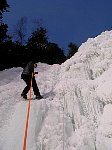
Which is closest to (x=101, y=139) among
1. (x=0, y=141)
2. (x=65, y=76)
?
(x=0, y=141)

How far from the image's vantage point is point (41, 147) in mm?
7445

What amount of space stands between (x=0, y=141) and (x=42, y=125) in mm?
1202

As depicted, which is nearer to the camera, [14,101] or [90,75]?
[14,101]

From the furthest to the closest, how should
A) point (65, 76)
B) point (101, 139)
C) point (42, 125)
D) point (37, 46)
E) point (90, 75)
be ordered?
point (37, 46) < point (65, 76) < point (90, 75) < point (42, 125) < point (101, 139)

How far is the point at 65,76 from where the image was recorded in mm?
12734

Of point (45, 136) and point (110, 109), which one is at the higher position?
point (110, 109)

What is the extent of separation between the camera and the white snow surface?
7469mm

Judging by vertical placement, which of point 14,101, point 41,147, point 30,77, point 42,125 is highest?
point 30,77

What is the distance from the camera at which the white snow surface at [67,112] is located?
7469 mm

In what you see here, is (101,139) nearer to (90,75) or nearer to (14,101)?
(14,101)

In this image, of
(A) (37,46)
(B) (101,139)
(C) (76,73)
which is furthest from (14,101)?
(A) (37,46)

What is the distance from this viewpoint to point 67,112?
355 inches

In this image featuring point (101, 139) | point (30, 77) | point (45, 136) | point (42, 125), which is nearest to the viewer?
point (101, 139)

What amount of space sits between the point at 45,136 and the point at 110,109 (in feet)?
5.85
